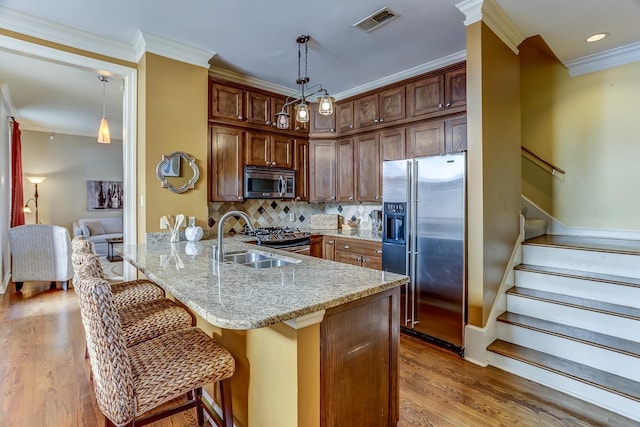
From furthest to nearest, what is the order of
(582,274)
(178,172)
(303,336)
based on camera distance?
(178,172)
(582,274)
(303,336)

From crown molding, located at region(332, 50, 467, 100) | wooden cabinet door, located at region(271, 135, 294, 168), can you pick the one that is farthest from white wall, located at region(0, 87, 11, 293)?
crown molding, located at region(332, 50, 467, 100)

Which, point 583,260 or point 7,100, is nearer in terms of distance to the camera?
point 583,260

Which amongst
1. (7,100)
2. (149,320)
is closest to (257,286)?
(149,320)

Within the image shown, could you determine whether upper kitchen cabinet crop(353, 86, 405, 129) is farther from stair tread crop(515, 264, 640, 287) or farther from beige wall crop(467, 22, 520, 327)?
stair tread crop(515, 264, 640, 287)

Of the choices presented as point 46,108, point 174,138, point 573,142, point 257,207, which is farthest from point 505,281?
point 46,108

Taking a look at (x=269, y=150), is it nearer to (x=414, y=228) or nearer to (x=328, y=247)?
(x=328, y=247)

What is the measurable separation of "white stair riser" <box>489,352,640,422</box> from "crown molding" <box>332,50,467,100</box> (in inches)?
114

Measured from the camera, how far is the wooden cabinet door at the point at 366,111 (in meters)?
3.92

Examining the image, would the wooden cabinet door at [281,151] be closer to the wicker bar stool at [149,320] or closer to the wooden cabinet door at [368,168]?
the wooden cabinet door at [368,168]

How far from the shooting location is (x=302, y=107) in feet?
7.84

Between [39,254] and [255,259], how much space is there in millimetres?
4172

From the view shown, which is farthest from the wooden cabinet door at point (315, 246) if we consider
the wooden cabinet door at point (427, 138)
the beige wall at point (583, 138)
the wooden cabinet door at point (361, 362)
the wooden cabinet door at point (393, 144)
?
the beige wall at point (583, 138)

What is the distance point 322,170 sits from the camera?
4.44 m

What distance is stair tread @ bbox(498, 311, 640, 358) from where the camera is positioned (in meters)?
2.22
